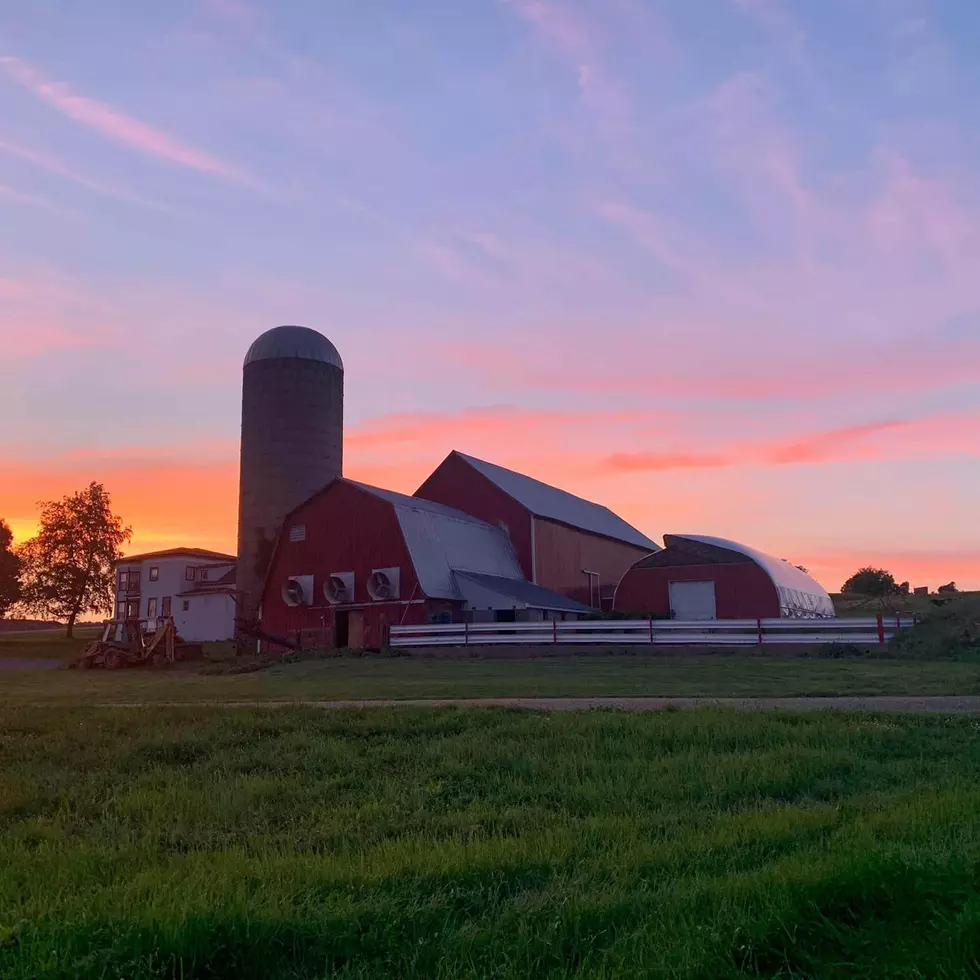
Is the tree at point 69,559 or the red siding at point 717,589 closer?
the red siding at point 717,589

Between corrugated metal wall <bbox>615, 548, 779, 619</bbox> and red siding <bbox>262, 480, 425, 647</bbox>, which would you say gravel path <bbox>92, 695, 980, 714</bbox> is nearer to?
red siding <bbox>262, 480, 425, 647</bbox>

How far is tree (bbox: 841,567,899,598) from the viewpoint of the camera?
74.3 m

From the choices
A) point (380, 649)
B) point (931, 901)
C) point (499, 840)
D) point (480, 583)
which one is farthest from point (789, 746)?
point (480, 583)

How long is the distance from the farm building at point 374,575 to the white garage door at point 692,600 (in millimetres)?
4379

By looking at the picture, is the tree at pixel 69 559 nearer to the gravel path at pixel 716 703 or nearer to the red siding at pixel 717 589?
the red siding at pixel 717 589

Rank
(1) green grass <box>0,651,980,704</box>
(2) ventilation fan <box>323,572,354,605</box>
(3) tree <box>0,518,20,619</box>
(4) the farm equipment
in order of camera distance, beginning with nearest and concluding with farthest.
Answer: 1. (1) green grass <box>0,651,980,704</box>
2. (4) the farm equipment
3. (2) ventilation fan <box>323,572,354,605</box>
4. (3) tree <box>0,518,20,619</box>

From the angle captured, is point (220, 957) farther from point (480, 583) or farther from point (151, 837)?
point (480, 583)

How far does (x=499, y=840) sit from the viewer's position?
6.58 meters

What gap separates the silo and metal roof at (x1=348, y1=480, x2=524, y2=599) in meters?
4.36

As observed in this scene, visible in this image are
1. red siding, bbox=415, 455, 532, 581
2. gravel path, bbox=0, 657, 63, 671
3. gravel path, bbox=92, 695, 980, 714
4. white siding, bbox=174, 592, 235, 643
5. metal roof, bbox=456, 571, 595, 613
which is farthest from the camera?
white siding, bbox=174, 592, 235, 643

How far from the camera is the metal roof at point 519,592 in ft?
121

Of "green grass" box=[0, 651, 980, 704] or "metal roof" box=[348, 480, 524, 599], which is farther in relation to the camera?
"metal roof" box=[348, 480, 524, 599]

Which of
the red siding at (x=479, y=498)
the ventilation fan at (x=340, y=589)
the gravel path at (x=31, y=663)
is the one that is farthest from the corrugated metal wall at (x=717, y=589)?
the gravel path at (x=31, y=663)

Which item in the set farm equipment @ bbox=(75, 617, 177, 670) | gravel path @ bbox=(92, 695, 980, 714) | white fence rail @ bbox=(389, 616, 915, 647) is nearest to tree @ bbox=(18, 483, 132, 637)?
farm equipment @ bbox=(75, 617, 177, 670)
